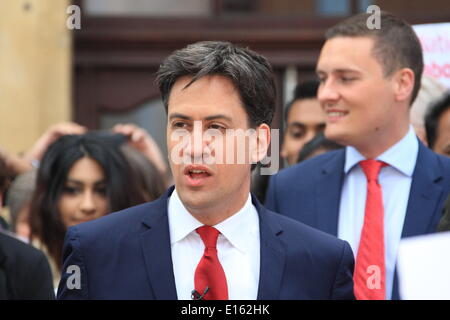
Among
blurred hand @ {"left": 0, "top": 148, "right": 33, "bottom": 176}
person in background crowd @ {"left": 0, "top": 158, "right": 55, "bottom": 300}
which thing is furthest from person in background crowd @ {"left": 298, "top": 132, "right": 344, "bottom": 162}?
person in background crowd @ {"left": 0, "top": 158, "right": 55, "bottom": 300}

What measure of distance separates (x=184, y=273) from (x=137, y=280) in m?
0.15

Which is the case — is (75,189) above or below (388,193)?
below

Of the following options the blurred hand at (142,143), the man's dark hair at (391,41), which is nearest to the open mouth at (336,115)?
the man's dark hair at (391,41)

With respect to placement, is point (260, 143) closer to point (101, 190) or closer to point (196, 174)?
point (196, 174)

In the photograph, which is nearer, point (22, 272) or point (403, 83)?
point (22, 272)

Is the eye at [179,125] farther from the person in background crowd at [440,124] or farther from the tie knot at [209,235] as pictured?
the person in background crowd at [440,124]

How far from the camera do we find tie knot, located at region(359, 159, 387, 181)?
4359 millimetres

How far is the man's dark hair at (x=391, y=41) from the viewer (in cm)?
455

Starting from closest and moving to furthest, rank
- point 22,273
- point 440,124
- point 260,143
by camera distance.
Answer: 1. point 260,143
2. point 22,273
3. point 440,124

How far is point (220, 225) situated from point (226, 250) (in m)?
0.08

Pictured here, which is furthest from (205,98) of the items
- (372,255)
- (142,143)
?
(142,143)

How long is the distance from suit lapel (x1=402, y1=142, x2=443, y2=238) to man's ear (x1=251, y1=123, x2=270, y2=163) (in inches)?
45.3

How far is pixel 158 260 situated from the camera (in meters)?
3.02

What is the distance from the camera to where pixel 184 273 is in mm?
3045
